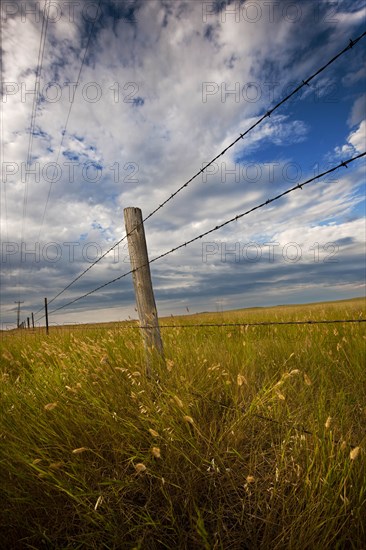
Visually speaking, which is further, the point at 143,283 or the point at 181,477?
the point at 143,283

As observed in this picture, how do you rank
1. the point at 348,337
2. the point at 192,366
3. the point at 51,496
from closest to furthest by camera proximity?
the point at 51,496 → the point at 192,366 → the point at 348,337

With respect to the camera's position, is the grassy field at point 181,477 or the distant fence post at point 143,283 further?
the distant fence post at point 143,283

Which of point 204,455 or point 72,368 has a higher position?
point 72,368

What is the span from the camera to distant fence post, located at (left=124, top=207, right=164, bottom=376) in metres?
3.54

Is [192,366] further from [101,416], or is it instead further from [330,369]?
[330,369]

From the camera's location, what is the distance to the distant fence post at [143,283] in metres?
3.54

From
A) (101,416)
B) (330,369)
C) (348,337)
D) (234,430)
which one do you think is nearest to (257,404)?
(234,430)

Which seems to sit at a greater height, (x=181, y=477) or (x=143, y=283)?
(x=143, y=283)

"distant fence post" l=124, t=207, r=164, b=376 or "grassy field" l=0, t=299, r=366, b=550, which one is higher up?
"distant fence post" l=124, t=207, r=164, b=376

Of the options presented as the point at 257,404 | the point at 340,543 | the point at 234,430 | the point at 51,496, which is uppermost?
the point at 257,404

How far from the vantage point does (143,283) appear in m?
3.73

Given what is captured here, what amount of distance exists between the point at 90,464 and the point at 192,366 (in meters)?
1.26

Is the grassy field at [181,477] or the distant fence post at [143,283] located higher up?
the distant fence post at [143,283]

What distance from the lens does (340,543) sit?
155 centimetres
